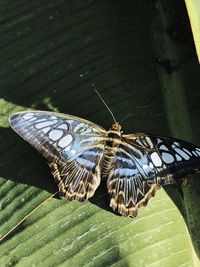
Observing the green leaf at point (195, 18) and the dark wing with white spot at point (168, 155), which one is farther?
the dark wing with white spot at point (168, 155)

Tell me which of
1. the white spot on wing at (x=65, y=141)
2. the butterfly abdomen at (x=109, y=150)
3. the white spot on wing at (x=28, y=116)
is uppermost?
the white spot on wing at (x=28, y=116)

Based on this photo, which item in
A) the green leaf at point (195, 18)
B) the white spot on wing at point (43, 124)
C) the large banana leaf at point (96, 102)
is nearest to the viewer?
the green leaf at point (195, 18)

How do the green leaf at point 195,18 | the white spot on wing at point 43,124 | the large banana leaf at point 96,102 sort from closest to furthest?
the green leaf at point 195,18, the large banana leaf at point 96,102, the white spot on wing at point 43,124

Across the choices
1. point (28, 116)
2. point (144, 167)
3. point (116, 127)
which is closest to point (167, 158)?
point (144, 167)

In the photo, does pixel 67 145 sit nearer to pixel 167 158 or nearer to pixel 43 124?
pixel 43 124

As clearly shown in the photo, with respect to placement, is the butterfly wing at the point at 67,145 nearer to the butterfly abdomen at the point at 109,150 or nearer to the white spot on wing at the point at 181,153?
the butterfly abdomen at the point at 109,150

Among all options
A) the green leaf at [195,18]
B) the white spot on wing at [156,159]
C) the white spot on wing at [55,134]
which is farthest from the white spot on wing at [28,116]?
the green leaf at [195,18]

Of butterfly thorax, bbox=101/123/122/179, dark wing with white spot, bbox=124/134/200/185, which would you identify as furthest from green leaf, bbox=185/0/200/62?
butterfly thorax, bbox=101/123/122/179

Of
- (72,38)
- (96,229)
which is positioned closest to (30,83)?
(72,38)

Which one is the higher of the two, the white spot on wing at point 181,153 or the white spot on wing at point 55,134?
the white spot on wing at point 55,134
